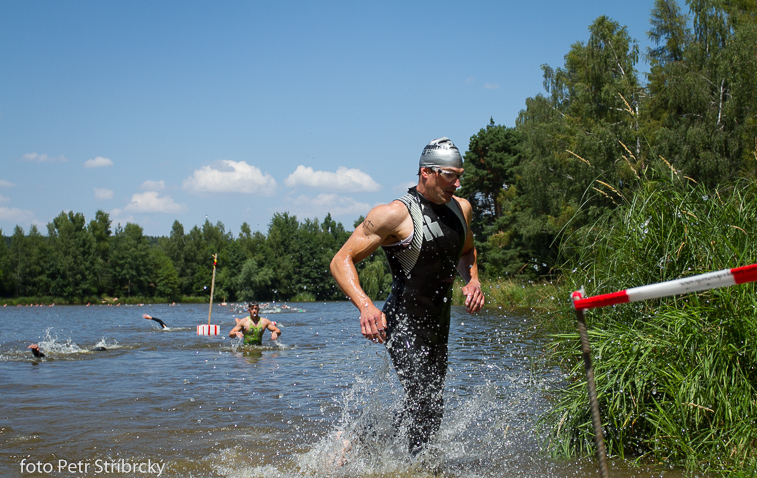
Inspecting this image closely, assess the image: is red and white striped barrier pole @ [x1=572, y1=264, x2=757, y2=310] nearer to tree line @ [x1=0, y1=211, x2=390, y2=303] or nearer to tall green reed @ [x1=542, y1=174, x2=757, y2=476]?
tall green reed @ [x1=542, y1=174, x2=757, y2=476]

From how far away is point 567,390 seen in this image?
188 inches

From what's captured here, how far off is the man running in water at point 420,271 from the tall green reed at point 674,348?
1301 mm

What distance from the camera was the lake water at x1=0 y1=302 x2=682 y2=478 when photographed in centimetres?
448

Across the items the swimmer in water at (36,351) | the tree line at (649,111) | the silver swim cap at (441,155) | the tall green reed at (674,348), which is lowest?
the swimmer in water at (36,351)

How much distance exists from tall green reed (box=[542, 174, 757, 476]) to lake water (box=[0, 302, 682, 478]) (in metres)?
0.27

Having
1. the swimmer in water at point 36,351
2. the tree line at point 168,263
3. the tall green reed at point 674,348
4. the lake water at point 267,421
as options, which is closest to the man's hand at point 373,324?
the lake water at point 267,421

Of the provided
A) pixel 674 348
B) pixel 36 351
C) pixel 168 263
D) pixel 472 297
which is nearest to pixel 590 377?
pixel 472 297

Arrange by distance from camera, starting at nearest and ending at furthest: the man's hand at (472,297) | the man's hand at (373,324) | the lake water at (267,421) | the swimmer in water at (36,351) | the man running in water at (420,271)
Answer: the man's hand at (373,324) < the man running in water at (420,271) < the man's hand at (472,297) < the lake water at (267,421) < the swimmer in water at (36,351)

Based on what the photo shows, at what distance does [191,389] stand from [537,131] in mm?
30767

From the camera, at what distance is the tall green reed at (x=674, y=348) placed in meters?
4.07

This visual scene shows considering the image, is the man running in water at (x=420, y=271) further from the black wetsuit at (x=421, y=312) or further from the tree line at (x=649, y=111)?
the tree line at (x=649, y=111)

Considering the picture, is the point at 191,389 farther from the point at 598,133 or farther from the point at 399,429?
the point at 598,133

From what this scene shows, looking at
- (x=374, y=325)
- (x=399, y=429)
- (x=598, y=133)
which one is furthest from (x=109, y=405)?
(x=598, y=133)

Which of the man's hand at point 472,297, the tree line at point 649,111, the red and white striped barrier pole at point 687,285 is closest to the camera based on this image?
the red and white striped barrier pole at point 687,285
